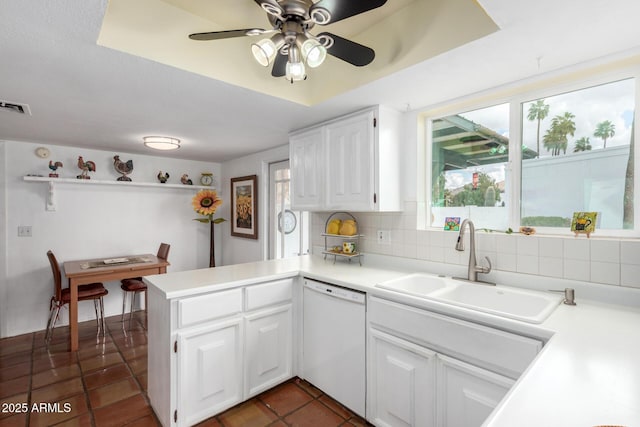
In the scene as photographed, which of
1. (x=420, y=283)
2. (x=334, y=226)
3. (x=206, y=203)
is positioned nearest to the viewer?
(x=420, y=283)

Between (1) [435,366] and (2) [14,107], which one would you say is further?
(2) [14,107]

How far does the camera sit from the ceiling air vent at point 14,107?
212 centimetres

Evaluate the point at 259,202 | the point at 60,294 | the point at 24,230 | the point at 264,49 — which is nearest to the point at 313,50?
the point at 264,49

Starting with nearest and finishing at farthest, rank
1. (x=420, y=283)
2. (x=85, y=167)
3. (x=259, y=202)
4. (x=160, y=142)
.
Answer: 1. (x=420, y=283)
2. (x=160, y=142)
3. (x=85, y=167)
4. (x=259, y=202)

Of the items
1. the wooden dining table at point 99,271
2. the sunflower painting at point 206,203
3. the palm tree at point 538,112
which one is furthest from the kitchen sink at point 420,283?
the sunflower painting at point 206,203

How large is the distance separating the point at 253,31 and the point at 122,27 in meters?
0.75

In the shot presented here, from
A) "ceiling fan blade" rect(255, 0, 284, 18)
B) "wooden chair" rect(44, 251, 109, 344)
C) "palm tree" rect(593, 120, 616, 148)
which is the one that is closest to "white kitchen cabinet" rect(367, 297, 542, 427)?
"palm tree" rect(593, 120, 616, 148)

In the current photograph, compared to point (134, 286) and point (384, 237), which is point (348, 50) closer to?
point (384, 237)

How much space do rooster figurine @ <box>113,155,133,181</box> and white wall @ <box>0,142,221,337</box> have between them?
0.30 ft

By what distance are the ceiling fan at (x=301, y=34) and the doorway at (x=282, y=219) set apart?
238 centimetres

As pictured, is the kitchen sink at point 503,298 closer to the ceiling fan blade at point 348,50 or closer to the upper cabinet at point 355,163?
the upper cabinet at point 355,163

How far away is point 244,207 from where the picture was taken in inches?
170

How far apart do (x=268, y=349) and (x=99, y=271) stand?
7.02 ft

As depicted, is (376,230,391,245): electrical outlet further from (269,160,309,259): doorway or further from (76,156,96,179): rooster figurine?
(76,156,96,179): rooster figurine
